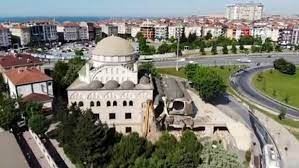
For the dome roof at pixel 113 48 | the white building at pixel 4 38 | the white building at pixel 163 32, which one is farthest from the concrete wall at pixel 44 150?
the white building at pixel 163 32

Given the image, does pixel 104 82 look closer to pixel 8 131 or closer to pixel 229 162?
pixel 8 131

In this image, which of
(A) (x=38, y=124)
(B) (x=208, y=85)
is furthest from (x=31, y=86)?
(B) (x=208, y=85)

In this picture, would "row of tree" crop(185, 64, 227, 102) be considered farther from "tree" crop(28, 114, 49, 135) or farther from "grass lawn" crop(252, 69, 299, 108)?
"tree" crop(28, 114, 49, 135)

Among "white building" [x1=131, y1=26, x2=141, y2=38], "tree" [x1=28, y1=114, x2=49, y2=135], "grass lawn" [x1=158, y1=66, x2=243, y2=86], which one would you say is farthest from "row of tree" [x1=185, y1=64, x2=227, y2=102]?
"white building" [x1=131, y1=26, x2=141, y2=38]

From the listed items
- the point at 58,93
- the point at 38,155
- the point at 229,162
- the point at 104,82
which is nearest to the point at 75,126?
the point at 38,155

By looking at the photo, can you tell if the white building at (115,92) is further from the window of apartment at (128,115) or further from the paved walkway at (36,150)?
the paved walkway at (36,150)

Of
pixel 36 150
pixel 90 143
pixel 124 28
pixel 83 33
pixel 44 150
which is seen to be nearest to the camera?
pixel 90 143

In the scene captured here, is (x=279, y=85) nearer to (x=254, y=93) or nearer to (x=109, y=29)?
(x=254, y=93)
